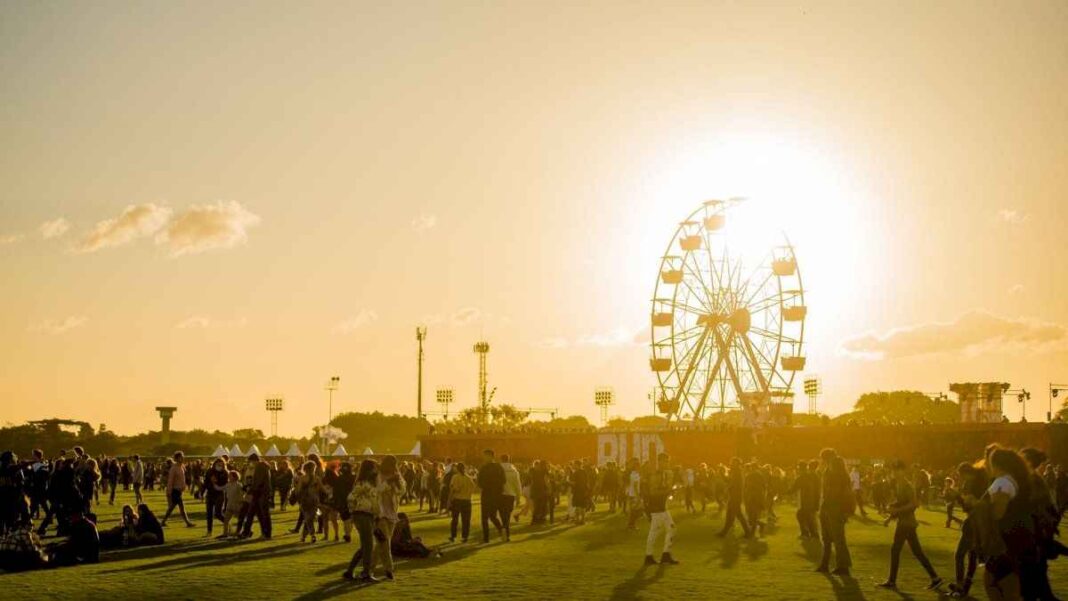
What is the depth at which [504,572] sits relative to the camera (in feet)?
62.5

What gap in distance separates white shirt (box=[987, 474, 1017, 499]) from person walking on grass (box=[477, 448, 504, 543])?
1504 cm

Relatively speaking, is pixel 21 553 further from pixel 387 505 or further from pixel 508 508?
pixel 508 508

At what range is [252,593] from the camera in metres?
16.0

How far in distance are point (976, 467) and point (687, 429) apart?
77798 millimetres

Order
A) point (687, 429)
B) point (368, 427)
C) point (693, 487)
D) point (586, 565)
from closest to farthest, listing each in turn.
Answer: point (586, 565)
point (693, 487)
point (687, 429)
point (368, 427)

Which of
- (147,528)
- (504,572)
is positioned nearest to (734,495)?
(504,572)

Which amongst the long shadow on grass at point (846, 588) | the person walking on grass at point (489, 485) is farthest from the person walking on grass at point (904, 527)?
the person walking on grass at point (489, 485)

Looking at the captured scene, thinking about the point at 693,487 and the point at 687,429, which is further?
the point at 687,429

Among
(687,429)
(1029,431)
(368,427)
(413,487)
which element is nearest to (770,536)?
(413,487)

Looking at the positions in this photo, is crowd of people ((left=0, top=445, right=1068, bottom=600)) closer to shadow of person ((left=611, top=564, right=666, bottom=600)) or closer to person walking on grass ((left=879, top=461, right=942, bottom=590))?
person walking on grass ((left=879, top=461, right=942, bottom=590))

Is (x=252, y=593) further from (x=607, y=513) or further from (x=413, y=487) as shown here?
(x=413, y=487)

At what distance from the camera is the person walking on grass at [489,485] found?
24484 millimetres

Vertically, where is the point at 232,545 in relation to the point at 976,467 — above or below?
below

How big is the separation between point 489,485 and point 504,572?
5823 millimetres
